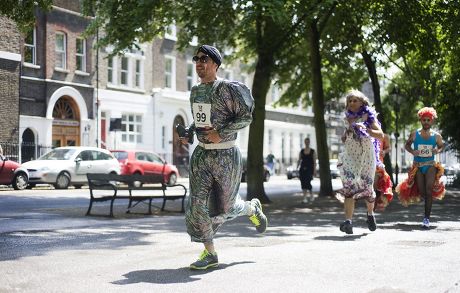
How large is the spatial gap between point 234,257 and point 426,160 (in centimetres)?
517

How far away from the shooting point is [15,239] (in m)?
9.21

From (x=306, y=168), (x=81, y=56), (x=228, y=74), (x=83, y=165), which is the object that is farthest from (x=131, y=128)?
(x=306, y=168)

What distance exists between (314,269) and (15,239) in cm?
419

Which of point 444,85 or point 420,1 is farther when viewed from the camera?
point 444,85

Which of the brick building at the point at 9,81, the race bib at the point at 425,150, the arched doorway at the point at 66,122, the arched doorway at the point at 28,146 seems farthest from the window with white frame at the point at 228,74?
the race bib at the point at 425,150

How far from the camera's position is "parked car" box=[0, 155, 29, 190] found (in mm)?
25234

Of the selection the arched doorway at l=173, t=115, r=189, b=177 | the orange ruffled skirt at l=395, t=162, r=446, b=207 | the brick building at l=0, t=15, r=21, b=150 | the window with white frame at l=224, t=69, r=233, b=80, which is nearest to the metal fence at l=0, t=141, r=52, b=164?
the brick building at l=0, t=15, r=21, b=150

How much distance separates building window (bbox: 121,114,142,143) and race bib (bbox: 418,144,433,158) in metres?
31.4

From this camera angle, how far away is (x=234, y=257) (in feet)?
24.8

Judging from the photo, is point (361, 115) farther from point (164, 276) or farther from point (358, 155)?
point (164, 276)

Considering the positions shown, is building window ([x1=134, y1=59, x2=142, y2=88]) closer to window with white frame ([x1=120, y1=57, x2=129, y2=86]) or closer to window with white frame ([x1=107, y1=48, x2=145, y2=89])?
window with white frame ([x1=107, y1=48, x2=145, y2=89])

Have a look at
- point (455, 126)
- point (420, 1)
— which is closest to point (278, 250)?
point (420, 1)

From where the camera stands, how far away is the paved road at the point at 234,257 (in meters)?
5.85

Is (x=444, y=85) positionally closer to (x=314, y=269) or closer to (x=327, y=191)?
(x=327, y=191)
